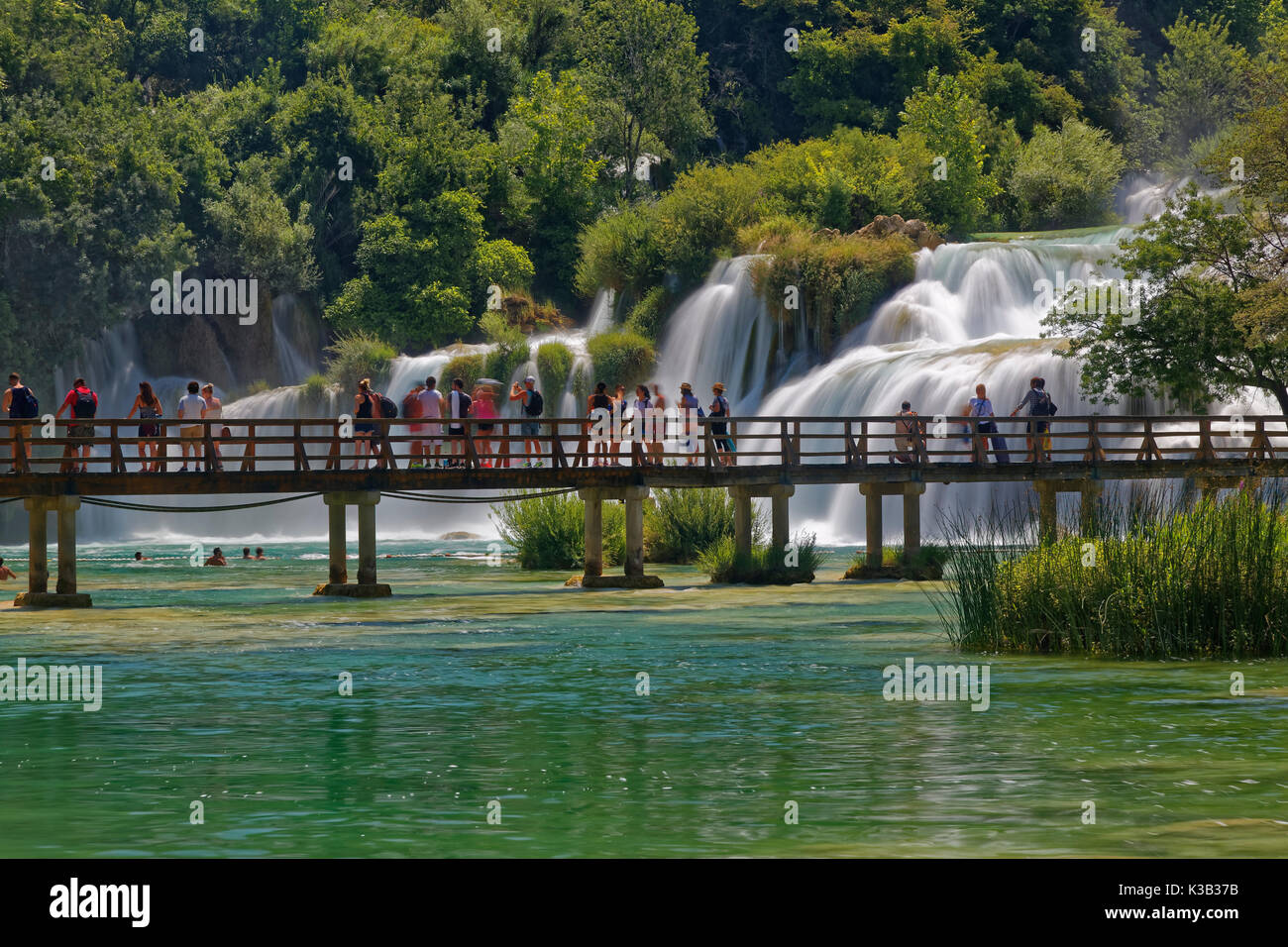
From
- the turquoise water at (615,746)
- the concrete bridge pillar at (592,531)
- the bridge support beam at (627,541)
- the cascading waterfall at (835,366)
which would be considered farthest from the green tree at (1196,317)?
the turquoise water at (615,746)

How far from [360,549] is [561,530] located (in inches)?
361

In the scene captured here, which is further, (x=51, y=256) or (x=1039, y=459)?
(x=51, y=256)

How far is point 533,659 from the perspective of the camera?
25.8 m

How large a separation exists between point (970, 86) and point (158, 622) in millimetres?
65318

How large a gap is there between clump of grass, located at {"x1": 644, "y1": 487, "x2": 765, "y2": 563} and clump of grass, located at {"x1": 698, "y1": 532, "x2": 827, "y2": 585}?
3.18 metres

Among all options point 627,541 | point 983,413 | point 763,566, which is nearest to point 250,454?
point 627,541

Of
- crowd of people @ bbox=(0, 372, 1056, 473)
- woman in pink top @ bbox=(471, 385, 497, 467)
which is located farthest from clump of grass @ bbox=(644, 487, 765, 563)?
woman in pink top @ bbox=(471, 385, 497, 467)

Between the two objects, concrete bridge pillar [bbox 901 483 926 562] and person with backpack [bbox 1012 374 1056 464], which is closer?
person with backpack [bbox 1012 374 1056 464]

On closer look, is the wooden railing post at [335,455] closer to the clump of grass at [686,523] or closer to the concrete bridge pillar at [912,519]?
the clump of grass at [686,523]

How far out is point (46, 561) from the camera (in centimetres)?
3412

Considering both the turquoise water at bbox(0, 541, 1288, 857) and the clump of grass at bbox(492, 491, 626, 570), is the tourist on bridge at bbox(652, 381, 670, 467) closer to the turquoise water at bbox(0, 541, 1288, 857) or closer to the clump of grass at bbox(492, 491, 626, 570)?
the clump of grass at bbox(492, 491, 626, 570)

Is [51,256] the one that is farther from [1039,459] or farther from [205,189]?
[1039,459]

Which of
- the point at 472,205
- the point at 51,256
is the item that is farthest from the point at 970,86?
the point at 51,256

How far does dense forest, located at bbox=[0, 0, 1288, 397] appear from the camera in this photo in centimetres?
7031
